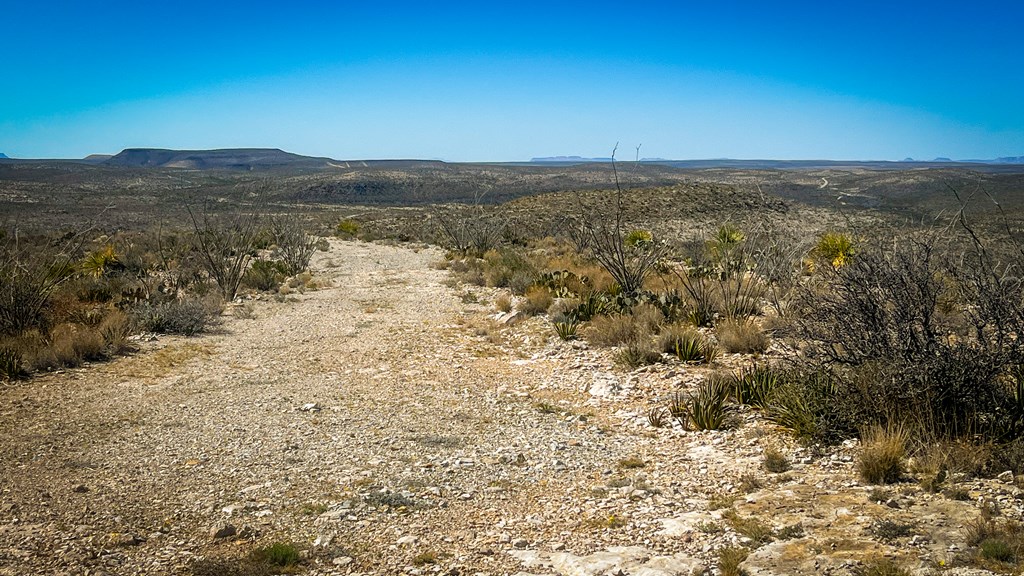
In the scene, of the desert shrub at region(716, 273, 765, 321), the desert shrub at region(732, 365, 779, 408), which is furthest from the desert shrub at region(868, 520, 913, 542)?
the desert shrub at region(716, 273, 765, 321)

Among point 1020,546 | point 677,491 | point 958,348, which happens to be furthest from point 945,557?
point 958,348

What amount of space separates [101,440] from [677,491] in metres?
4.99

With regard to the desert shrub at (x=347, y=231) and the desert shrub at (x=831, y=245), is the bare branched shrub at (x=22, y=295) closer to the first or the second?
the desert shrub at (x=831, y=245)

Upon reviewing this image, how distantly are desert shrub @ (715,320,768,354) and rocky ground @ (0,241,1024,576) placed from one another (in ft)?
1.35

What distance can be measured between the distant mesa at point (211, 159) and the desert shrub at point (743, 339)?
133370mm

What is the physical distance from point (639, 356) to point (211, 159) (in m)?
161

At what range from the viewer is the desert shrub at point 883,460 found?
4.60 m

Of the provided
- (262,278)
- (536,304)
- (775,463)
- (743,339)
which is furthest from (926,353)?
(262,278)

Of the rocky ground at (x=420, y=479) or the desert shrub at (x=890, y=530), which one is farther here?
the rocky ground at (x=420, y=479)

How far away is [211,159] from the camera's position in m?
151

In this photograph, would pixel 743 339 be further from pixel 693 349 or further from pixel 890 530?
pixel 890 530

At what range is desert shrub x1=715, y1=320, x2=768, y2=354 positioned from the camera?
8.53m

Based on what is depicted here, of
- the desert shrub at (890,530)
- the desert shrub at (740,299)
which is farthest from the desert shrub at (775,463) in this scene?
the desert shrub at (740,299)

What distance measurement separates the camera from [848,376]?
5.58 meters
